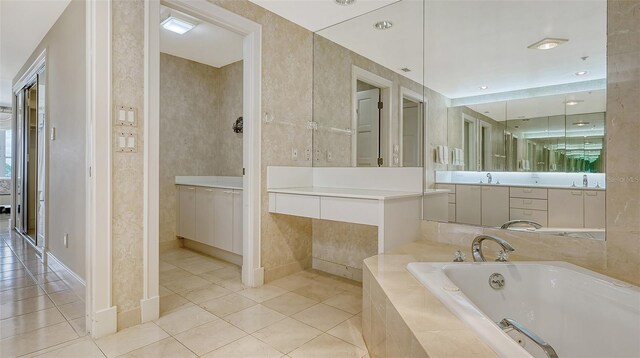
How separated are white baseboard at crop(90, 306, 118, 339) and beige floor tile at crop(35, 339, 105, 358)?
0.23 ft

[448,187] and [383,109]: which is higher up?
[383,109]

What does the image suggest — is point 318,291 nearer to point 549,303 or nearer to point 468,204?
point 468,204

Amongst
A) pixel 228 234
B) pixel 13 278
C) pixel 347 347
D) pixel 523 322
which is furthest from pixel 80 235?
pixel 523 322

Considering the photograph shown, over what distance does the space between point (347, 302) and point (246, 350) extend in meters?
0.89

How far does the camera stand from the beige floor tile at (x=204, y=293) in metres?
2.43

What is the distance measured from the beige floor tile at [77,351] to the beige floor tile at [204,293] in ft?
2.33

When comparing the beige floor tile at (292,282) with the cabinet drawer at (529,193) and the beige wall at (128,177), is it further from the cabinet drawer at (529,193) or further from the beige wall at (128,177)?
the cabinet drawer at (529,193)

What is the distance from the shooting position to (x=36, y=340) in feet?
5.88

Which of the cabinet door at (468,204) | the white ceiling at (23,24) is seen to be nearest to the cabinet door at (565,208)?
the cabinet door at (468,204)

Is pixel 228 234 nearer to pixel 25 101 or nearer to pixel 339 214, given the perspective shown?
pixel 339 214

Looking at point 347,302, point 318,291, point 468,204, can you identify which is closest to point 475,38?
point 468,204

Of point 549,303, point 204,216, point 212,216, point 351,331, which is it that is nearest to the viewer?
point 549,303

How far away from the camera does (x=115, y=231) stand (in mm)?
1898

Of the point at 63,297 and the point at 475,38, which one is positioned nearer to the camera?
the point at 475,38
